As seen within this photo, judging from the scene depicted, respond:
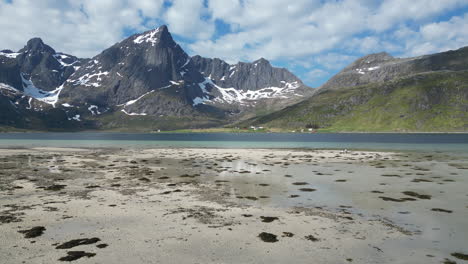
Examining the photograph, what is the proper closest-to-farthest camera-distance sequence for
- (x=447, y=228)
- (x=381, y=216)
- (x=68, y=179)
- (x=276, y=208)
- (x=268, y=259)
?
(x=268, y=259) < (x=447, y=228) < (x=381, y=216) < (x=276, y=208) < (x=68, y=179)

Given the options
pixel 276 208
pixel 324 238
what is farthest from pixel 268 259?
pixel 276 208

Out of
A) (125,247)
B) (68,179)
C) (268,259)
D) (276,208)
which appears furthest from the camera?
(68,179)

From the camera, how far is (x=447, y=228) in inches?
659

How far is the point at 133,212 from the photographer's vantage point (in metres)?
20.5

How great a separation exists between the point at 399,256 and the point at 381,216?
6759mm

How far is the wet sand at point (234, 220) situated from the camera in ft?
44.0

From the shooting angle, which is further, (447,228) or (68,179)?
(68,179)

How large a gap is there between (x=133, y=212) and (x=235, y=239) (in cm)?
887

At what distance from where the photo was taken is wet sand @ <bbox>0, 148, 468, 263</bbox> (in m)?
13.4

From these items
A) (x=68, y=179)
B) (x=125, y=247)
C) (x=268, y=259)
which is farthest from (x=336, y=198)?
(x=68, y=179)

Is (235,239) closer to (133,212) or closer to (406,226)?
(133,212)

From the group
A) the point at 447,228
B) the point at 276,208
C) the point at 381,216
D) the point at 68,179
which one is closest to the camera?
the point at 447,228

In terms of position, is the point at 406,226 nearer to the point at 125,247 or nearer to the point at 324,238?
the point at 324,238

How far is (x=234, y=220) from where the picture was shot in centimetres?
1862
